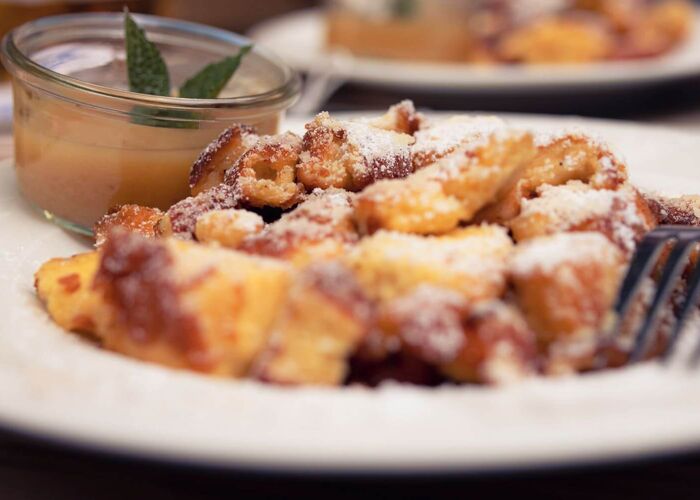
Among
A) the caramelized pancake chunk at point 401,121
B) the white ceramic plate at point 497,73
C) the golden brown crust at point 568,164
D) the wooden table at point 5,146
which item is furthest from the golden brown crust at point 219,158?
the white ceramic plate at point 497,73

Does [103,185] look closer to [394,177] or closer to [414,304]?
[394,177]

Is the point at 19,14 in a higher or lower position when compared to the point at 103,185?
lower

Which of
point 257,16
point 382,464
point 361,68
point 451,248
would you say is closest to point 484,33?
point 361,68

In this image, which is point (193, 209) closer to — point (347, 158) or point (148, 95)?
point (347, 158)

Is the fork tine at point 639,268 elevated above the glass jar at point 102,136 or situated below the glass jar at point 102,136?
above

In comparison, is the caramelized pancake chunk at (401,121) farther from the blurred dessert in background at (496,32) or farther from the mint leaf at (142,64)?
the blurred dessert in background at (496,32)

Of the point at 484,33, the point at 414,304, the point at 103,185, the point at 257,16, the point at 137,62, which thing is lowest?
the point at 257,16

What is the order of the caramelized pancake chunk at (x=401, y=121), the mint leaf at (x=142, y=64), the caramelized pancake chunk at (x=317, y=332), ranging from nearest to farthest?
1. the caramelized pancake chunk at (x=317, y=332)
2. the caramelized pancake chunk at (x=401, y=121)
3. the mint leaf at (x=142, y=64)
